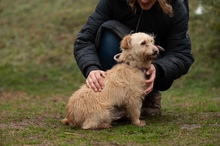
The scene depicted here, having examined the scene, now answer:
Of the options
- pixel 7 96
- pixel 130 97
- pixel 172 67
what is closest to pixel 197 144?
pixel 130 97

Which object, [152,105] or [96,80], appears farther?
[152,105]

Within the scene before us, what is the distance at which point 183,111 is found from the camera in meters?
6.66

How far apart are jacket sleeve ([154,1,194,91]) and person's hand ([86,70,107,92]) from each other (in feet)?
2.64

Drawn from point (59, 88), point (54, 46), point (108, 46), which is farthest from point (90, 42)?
point (54, 46)

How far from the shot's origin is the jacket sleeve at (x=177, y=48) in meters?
5.82

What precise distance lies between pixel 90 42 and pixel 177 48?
1.08 metres

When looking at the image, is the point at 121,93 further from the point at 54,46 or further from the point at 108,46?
the point at 54,46

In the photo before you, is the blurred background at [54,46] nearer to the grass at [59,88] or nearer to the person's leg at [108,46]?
the grass at [59,88]

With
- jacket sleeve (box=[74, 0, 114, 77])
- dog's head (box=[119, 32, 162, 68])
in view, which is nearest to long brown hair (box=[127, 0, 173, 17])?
jacket sleeve (box=[74, 0, 114, 77])

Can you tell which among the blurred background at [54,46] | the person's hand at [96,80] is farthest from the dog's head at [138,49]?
the blurred background at [54,46]

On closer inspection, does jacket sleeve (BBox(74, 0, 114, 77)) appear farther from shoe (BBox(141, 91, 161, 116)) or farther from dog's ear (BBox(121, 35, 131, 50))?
shoe (BBox(141, 91, 161, 116))

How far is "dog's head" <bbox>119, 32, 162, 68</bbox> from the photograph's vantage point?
531 centimetres

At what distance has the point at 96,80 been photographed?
5297 millimetres

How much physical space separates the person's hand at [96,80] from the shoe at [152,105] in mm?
1120
